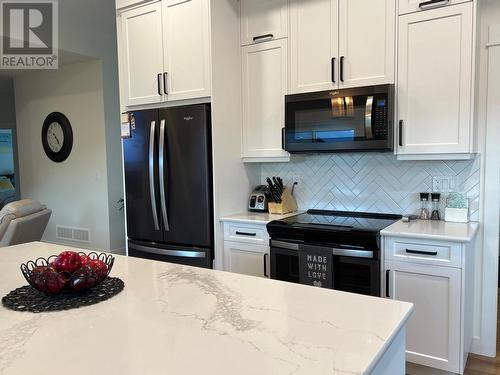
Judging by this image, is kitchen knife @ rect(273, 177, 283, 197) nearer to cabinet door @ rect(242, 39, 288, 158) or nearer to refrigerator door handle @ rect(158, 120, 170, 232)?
cabinet door @ rect(242, 39, 288, 158)

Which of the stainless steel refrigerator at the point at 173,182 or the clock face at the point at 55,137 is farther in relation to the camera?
the clock face at the point at 55,137

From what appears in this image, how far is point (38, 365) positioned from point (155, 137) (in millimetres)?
2327

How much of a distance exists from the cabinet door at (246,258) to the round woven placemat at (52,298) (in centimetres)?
153

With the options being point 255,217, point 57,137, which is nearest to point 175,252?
point 255,217

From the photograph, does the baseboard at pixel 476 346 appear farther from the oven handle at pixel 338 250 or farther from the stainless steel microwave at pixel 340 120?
the stainless steel microwave at pixel 340 120

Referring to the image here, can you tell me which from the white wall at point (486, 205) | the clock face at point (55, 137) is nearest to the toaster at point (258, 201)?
the white wall at point (486, 205)

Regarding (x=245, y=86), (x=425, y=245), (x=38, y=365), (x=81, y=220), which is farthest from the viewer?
(x=81, y=220)

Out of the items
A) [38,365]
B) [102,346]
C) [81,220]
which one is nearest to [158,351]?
[102,346]

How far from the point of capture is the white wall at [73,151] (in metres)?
5.21

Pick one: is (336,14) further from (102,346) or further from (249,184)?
(102,346)

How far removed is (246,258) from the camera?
2922 millimetres

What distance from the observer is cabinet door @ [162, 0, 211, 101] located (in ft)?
9.52

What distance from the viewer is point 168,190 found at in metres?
3.04

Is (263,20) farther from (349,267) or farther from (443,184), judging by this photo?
(349,267)
